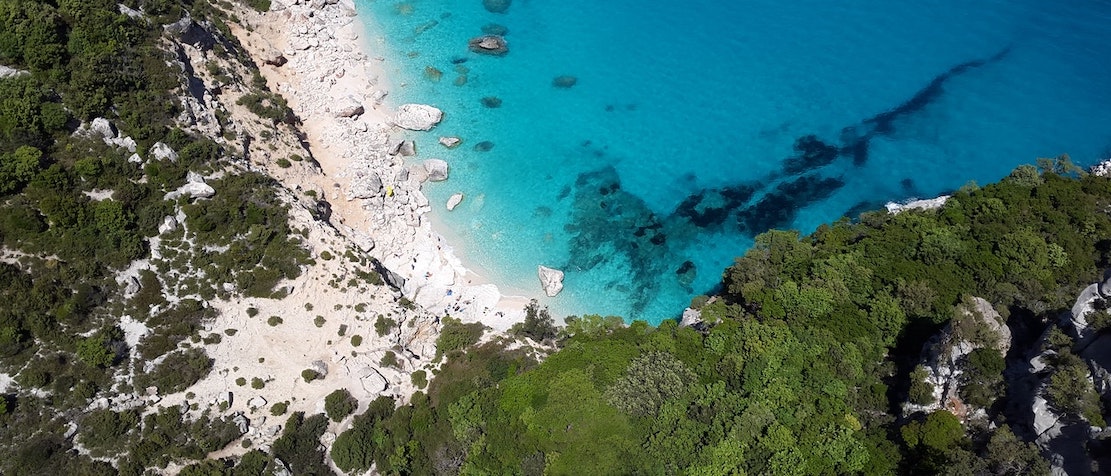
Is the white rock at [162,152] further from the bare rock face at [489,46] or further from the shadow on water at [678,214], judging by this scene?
the bare rock face at [489,46]

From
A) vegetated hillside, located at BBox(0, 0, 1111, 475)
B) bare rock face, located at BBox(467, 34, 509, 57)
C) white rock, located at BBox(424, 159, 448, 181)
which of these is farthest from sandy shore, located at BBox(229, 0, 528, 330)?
bare rock face, located at BBox(467, 34, 509, 57)

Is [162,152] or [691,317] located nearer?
[162,152]

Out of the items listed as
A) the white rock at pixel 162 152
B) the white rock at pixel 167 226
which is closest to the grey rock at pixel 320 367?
the white rock at pixel 167 226

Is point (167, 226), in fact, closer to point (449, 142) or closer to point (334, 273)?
point (334, 273)

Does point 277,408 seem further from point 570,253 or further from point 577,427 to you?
point 570,253

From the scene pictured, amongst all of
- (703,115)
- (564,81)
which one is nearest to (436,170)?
(564,81)

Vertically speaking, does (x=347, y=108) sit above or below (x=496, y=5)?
below

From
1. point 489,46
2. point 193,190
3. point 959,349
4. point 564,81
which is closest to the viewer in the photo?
point 959,349

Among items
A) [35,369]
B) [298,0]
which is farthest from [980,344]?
[298,0]
